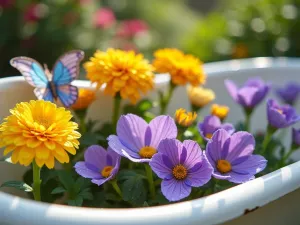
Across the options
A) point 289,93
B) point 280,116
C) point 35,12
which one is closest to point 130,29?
point 35,12

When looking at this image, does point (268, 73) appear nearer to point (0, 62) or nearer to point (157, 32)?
point (0, 62)

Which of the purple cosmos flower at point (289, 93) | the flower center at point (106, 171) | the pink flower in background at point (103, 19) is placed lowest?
the pink flower in background at point (103, 19)

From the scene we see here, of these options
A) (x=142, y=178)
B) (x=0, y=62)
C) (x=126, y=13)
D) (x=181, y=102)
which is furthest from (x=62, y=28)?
(x=142, y=178)

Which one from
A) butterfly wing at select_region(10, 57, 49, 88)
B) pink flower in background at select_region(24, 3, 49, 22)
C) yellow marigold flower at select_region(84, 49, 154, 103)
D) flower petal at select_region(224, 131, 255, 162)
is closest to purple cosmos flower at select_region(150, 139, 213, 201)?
flower petal at select_region(224, 131, 255, 162)

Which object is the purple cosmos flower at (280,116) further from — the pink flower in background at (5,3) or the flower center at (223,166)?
the pink flower in background at (5,3)

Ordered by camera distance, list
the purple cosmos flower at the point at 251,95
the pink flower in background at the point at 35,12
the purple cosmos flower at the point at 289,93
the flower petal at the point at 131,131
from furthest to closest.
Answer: the pink flower in background at the point at 35,12
the purple cosmos flower at the point at 289,93
the purple cosmos flower at the point at 251,95
the flower petal at the point at 131,131

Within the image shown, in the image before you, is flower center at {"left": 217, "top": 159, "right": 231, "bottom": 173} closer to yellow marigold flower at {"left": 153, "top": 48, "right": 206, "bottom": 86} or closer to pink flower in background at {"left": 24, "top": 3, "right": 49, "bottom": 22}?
yellow marigold flower at {"left": 153, "top": 48, "right": 206, "bottom": 86}

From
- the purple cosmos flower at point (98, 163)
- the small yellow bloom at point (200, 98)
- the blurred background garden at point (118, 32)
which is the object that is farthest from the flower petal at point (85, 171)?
the blurred background garden at point (118, 32)
